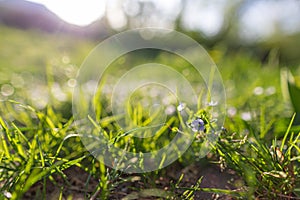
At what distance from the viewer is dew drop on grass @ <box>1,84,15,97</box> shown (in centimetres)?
224

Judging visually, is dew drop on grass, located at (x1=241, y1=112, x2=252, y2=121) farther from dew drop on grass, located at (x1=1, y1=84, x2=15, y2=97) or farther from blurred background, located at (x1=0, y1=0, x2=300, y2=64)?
blurred background, located at (x1=0, y1=0, x2=300, y2=64)

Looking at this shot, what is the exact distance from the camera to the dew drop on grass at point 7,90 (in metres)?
2.24

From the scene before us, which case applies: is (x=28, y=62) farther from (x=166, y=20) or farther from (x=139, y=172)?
(x=139, y=172)

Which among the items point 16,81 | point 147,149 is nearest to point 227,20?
point 16,81

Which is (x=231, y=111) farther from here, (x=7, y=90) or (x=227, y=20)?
(x=227, y=20)

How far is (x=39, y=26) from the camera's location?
34.0ft

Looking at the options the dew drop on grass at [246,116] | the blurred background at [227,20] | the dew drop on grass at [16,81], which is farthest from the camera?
the blurred background at [227,20]

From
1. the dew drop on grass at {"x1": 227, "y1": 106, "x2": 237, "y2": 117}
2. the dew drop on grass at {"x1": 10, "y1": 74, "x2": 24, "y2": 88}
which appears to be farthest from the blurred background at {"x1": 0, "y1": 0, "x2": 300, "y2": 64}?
the dew drop on grass at {"x1": 227, "y1": 106, "x2": 237, "y2": 117}

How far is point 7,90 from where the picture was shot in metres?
2.39

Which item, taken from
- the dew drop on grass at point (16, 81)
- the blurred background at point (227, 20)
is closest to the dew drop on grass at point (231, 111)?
the dew drop on grass at point (16, 81)

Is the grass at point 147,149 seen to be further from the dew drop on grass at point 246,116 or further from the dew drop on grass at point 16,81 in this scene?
the dew drop on grass at point 16,81

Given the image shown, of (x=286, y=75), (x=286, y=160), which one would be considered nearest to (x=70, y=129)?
(x=286, y=160)

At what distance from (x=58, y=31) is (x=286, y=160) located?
29.2 ft

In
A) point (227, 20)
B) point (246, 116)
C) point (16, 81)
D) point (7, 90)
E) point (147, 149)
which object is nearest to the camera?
point (147, 149)
